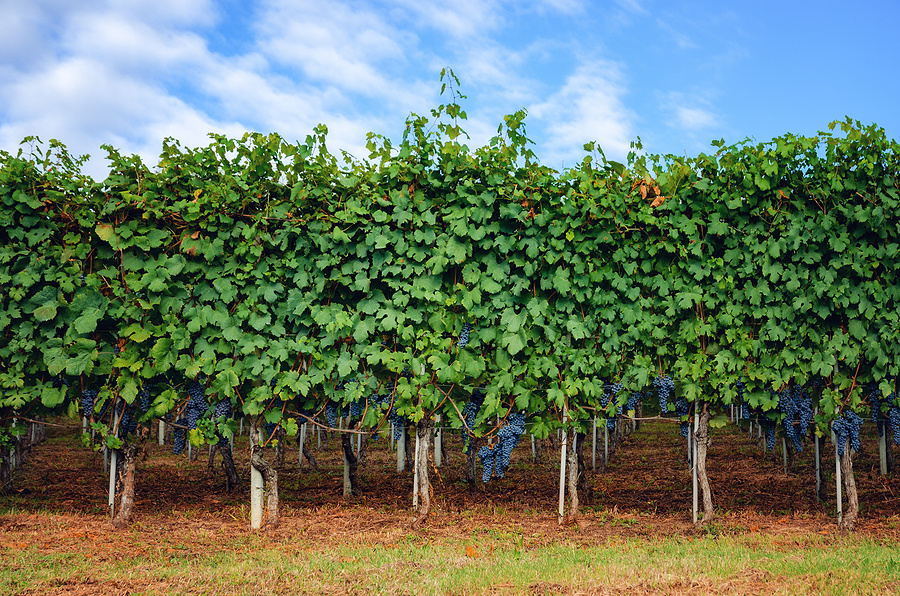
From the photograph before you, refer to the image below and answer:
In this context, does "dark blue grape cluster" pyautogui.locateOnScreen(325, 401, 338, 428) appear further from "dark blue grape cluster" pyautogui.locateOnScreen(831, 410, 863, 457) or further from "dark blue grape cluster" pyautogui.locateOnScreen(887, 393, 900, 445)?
"dark blue grape cluster" pyautogui.locateOnScreen(887, 393, 900, 445)

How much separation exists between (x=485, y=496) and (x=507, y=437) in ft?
7.25

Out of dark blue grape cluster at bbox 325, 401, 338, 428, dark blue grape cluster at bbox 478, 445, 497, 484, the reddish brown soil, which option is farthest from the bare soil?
dark blue grape cluster at bbox 325, 401, 338, 428

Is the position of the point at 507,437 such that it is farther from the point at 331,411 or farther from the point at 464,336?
the point at 331,411

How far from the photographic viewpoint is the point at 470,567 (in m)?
5.48

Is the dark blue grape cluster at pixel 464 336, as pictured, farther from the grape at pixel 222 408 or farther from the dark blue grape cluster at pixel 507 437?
the grape at pixel 222 408

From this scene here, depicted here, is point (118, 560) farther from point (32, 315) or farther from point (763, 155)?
point (763, 155)

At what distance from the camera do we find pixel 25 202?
6.86m

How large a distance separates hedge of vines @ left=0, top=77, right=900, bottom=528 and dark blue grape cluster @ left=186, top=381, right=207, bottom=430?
119mm

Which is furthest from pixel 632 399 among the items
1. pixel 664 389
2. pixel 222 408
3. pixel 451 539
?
pixel 222 408

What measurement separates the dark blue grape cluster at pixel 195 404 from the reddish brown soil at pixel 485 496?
1252 millimetres

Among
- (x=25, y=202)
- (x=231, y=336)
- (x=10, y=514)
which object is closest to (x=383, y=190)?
(x=231, y=336)

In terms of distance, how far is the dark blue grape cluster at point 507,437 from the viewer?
720 cm

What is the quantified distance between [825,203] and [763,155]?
2.70 ft

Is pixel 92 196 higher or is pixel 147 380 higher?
pixel 92 196
